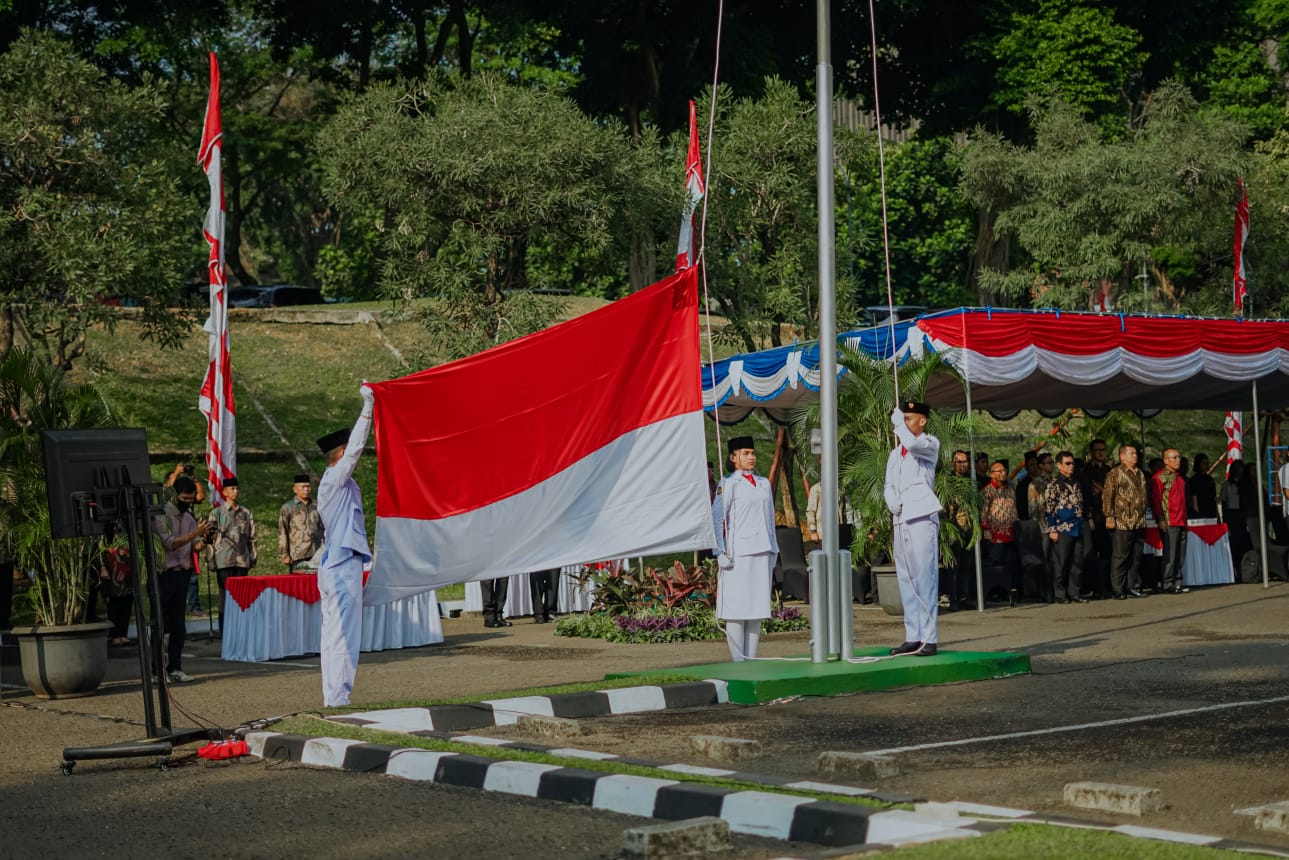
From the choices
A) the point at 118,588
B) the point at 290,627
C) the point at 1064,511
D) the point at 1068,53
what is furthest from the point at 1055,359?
the point at 1068,53

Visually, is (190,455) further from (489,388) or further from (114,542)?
(489,388)

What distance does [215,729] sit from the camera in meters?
10.4

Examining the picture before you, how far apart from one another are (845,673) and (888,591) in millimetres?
8289

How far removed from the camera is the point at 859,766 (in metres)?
8.23

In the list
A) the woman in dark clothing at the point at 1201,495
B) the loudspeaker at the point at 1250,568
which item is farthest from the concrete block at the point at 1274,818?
the loudspeaker at the point at 1250,568

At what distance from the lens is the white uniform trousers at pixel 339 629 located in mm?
11727

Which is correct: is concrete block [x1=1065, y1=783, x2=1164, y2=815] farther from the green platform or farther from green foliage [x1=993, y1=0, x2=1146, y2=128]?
green foliage [x1=993, y1=0, x2=1146, y2=128]

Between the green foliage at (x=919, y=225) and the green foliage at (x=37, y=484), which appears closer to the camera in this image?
the green foliage at (x=37, y=484)

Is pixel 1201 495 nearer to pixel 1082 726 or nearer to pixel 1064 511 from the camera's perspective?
pixel 1064 511

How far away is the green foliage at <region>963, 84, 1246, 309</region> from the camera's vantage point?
113 ft

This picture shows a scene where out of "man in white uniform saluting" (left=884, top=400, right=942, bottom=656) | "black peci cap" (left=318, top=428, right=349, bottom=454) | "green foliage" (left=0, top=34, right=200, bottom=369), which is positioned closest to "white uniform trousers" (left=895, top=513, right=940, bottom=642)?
"man in white uniform saluting" (left=884, top=400, right=942, bottom=656)

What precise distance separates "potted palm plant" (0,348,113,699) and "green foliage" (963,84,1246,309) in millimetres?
24595

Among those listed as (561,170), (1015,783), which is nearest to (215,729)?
(1015,783)

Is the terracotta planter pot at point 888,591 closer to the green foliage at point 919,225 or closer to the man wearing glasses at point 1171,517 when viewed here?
the man wearing glasses at point 1171,517
